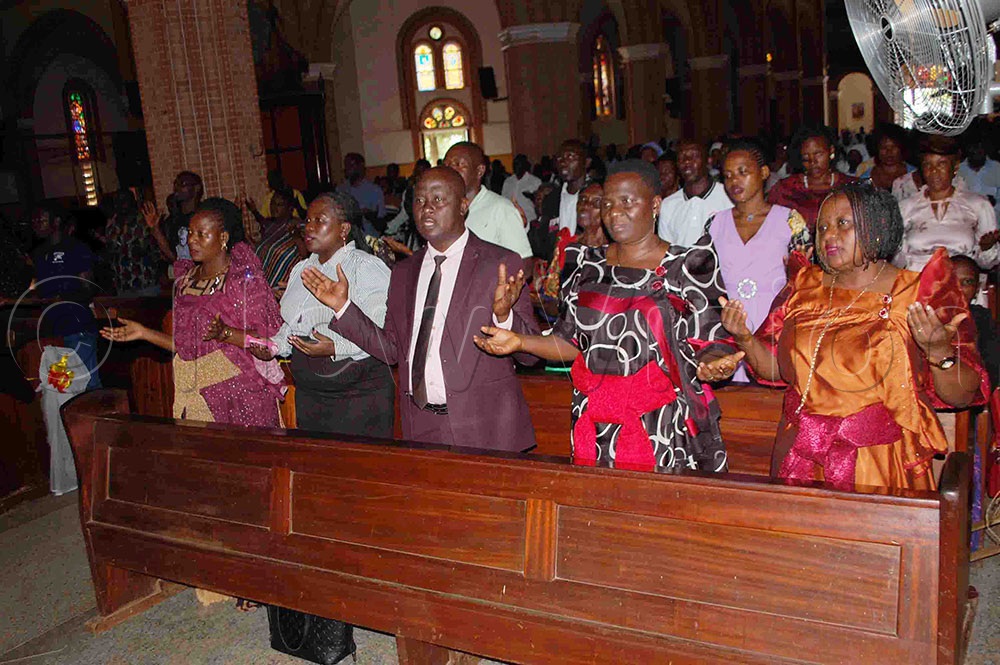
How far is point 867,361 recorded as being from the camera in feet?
9.30

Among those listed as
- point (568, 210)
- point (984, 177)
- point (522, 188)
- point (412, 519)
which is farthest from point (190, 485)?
point (522, 188)

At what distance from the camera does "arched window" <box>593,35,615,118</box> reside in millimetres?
29302

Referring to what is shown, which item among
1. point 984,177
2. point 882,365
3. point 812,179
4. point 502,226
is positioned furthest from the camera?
point 984,177

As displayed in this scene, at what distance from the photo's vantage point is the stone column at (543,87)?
16.5 m

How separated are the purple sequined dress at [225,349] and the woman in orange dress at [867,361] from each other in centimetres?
224

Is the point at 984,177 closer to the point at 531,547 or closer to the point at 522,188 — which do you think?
the point at 522,188

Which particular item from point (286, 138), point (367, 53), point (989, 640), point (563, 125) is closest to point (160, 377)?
point (989, 640)

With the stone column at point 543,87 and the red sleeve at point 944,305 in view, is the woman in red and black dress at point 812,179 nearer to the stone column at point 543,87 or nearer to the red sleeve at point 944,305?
the red sleeve at point 944,305

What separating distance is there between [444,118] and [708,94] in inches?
284

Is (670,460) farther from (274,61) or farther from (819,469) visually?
(274,61)

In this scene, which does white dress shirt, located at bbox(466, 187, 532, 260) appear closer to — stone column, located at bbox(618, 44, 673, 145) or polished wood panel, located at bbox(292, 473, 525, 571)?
polished wood panel, located at bbox(292, 473, 525, 571)

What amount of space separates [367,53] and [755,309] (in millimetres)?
22038

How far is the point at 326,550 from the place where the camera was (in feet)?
11.2

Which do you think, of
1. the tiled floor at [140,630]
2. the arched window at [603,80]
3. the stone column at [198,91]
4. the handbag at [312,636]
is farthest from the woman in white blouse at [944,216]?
the arched window at [603,80]
